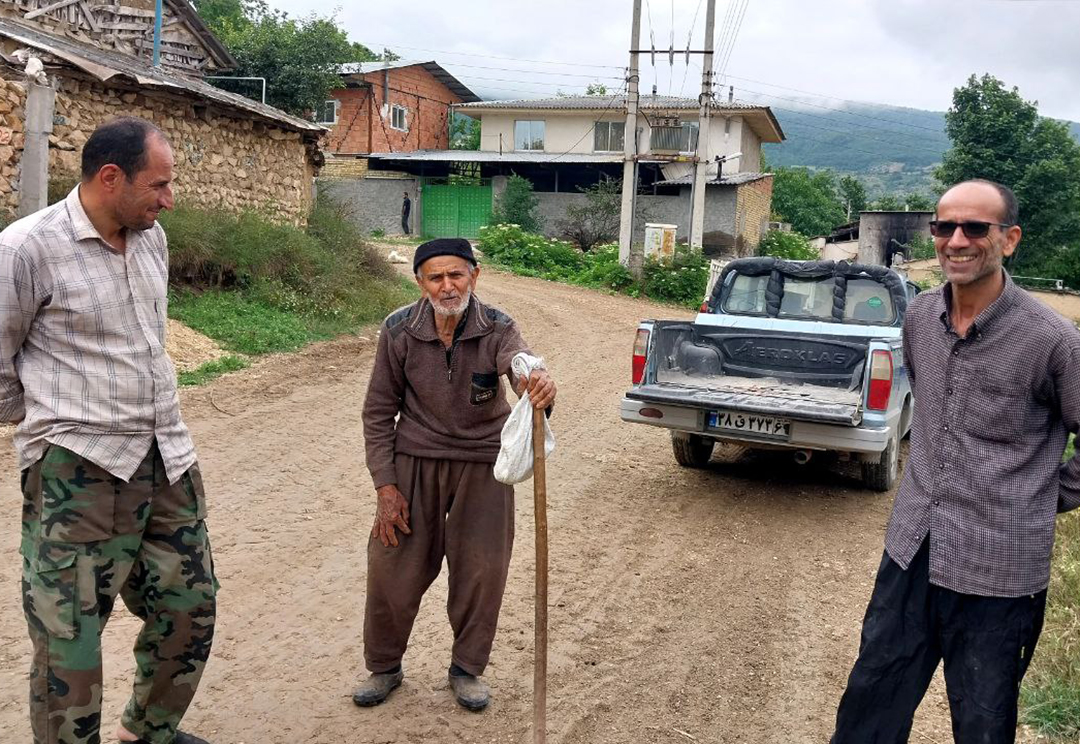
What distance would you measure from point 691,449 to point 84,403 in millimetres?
5579

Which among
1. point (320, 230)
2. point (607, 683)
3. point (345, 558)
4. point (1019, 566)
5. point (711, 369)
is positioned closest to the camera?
point (1019, 566)

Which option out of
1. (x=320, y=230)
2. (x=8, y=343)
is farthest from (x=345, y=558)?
(x=320, y=230)

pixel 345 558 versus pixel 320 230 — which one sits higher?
pixel 320 230

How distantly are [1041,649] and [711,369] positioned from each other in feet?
13.2

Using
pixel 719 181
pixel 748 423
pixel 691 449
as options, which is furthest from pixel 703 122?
pixel 748 423

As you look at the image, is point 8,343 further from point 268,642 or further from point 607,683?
point 607,683

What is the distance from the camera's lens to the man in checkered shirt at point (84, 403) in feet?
9.52

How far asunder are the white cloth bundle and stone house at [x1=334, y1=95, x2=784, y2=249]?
28.3 metres

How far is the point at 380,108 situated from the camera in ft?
125

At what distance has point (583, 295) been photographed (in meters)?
21.9

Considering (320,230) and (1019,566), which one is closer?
(1019,566)

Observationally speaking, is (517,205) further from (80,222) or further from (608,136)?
(80,222)

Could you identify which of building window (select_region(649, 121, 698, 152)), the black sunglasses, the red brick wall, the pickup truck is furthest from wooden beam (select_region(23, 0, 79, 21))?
building window (select_region(649, 121, 698, 152))

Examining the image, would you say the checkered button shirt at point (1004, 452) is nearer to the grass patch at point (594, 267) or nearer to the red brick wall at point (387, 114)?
the grass patch at point (594, 267)
